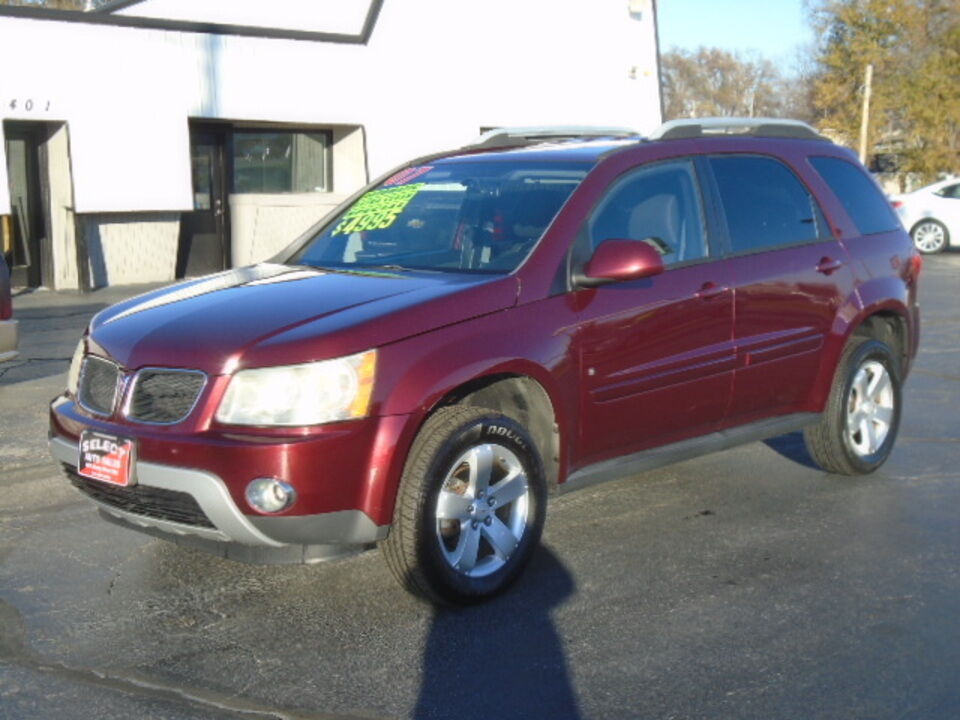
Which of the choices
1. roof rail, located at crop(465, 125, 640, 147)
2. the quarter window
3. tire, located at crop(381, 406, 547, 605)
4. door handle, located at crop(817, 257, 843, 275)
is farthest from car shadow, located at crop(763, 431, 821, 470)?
the quarter window

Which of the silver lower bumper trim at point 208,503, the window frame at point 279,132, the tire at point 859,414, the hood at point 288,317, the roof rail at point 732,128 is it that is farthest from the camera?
the window frame at point 279,132

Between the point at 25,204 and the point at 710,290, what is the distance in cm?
1309

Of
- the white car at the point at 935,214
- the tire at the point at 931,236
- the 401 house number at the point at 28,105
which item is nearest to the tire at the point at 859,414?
the 401 house number at the point at 28,105

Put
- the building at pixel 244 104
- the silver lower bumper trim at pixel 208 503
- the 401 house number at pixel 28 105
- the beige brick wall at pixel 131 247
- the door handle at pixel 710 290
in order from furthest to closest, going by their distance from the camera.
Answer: the beige brick wall at pixel 131 247
the building at pixel 244 104
the 401 house number at pixel 28 105
the door handle at pixel 710 290
the silver lower bumper trim at pixel 208 503

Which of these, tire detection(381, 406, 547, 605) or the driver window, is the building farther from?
tire detection(381, 406, 547, 605)

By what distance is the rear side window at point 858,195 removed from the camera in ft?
22.0

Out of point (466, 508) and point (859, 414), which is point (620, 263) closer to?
point (466, 508)

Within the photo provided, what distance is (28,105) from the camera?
616 inches

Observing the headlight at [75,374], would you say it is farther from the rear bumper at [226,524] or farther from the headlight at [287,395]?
the headlight at [287,395]

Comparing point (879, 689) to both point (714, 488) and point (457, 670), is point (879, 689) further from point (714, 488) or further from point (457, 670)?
Result: point (714, 488)

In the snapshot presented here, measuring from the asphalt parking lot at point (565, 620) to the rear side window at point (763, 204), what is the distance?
4.32ft

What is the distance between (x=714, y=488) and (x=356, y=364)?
2.74 metres

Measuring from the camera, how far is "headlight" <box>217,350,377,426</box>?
4453mm

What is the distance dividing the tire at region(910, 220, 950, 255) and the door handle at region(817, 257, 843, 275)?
18.0 meters
